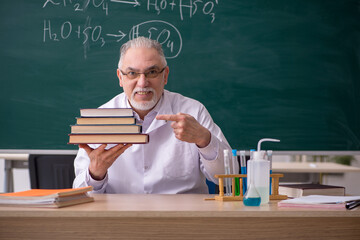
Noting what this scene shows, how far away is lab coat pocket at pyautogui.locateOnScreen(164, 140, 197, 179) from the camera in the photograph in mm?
1980

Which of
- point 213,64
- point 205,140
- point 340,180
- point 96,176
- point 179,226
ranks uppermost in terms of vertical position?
point 213,64

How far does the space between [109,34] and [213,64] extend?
2.39 feet

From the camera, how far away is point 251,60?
9.16 ft

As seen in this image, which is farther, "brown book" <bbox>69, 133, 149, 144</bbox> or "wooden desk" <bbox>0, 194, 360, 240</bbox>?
"brown book" <bbox>69, 133, 149, 144</bbox>

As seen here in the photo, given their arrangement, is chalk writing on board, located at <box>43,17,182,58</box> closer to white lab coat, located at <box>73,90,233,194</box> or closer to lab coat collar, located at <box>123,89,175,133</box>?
lab coat collar, located at <box>123,89,175,133</box>

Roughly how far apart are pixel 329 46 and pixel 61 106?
1832mm

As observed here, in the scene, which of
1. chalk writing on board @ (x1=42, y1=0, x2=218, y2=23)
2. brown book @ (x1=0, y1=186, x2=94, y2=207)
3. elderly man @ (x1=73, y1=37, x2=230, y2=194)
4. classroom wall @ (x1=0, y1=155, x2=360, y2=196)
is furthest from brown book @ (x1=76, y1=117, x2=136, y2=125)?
classroom wall @ (x1=0, y1=155, x2=360, y2=196)

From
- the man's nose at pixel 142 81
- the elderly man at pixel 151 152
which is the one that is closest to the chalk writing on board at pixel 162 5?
the elderly man at pixel 151 152

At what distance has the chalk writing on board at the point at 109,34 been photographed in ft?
9.18

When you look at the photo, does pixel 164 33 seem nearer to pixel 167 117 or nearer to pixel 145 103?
pixel 145 103

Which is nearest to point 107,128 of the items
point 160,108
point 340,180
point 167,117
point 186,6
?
point 167,117

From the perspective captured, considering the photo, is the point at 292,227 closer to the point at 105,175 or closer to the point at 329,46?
the point at 105,175

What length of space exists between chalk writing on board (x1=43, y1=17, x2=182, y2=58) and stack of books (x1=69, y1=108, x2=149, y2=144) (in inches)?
56.1

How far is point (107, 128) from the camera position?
144cm
